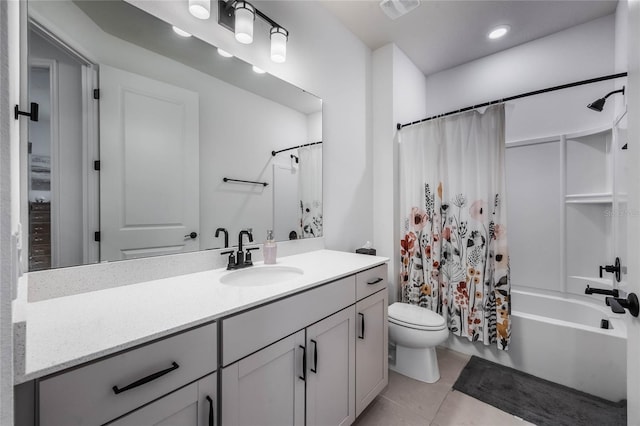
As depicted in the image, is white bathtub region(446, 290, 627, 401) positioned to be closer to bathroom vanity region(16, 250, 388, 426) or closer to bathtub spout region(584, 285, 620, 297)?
bathtub spout region(584, 285, 620, 297)

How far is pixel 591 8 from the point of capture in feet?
6.36

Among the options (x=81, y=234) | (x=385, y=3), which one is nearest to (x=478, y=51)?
(x=385, y=3)

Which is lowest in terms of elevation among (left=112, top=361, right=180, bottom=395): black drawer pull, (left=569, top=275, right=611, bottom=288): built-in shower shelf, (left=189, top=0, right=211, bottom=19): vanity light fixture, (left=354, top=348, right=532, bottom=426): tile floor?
(left=354, top=348, right=532, bottom=426): tile floor

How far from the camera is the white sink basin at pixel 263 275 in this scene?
133 cm

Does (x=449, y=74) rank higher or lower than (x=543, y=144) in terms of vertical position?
higher

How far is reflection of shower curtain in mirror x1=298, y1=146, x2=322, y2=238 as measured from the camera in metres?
1.82

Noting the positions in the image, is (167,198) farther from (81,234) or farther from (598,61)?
(598,61)

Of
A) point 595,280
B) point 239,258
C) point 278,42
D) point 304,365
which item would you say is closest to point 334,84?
point 278,42

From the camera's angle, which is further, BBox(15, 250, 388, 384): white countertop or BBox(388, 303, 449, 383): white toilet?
BBox(388, 303, 449, 383): white toilet

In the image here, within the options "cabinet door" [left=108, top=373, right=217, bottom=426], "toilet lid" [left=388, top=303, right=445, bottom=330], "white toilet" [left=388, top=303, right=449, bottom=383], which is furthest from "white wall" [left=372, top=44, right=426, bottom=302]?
"cabinet door" [left=108, top=373, right=217, bottom=426]

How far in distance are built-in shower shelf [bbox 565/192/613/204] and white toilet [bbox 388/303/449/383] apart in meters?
1.55

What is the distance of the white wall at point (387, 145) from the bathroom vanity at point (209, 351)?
0.97 meters

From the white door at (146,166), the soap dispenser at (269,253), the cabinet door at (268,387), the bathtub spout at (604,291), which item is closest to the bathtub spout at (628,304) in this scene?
the bathtub spout at (604,291)

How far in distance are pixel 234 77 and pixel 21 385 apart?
144 centimetres
